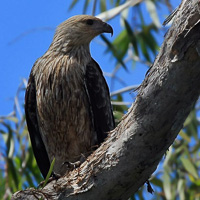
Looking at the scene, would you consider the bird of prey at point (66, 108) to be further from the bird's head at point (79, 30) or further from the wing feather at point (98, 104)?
the bird's head at point (79, 30)

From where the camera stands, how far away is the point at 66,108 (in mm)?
5422

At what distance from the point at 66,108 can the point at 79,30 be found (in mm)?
1024

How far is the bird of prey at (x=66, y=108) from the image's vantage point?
5.43 m

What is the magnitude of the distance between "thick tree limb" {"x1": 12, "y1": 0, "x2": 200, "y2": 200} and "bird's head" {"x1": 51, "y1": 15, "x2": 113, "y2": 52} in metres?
1.99

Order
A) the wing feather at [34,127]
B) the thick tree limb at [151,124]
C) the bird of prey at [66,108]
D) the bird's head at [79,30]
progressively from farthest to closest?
1. the bird's head at [79,30]
2. the wing feather at [34,127]
3. the bird of prey at [66,108]
4. the thick tree limb at [151,124]

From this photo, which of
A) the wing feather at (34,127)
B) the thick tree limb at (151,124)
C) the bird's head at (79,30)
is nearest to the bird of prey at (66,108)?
the wing feather at (34,127)

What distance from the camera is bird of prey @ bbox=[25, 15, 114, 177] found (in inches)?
214

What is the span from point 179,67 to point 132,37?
518 centimetres

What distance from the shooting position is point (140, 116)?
3.84 meters

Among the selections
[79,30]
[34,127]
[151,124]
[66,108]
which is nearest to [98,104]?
[66,108]

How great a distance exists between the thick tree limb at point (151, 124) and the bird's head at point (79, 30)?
199 cm

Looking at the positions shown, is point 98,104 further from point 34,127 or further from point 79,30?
point 79,30

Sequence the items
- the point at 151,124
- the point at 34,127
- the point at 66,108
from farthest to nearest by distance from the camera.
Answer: the point at 34,127, the point at 66,108, the point at 151,124

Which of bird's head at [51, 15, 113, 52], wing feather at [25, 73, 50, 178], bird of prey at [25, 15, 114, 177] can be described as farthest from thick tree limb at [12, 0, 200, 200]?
bird's head at [51, 15, 113, 52]
